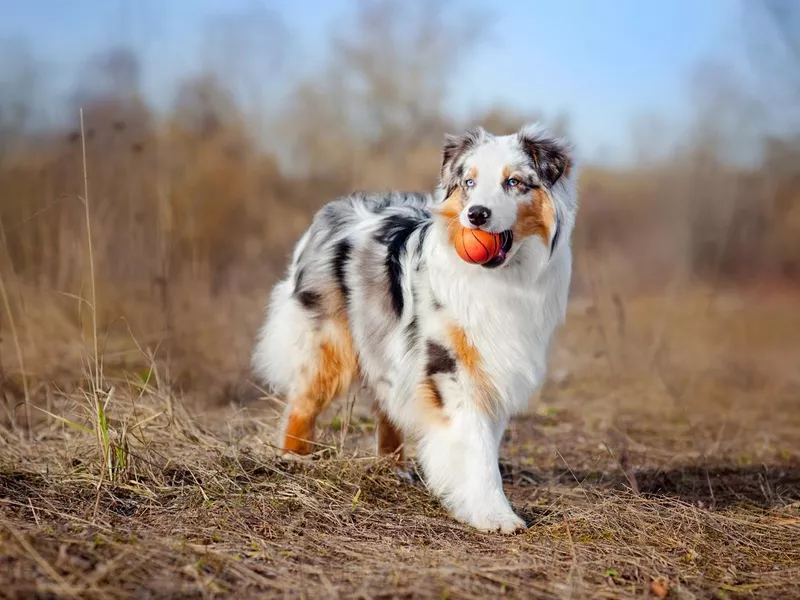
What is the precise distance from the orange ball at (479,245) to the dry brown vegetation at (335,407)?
1230 mm

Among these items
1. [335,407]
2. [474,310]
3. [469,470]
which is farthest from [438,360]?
[335,407]

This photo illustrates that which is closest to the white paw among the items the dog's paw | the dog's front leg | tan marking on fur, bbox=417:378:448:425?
the dog's front leg

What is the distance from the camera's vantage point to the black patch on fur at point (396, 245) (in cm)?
452

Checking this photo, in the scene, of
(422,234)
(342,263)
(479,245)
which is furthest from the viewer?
(342,263)

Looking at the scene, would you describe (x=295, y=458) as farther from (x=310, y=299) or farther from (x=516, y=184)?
(x=516, y=184)

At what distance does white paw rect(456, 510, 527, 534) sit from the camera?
154 inches

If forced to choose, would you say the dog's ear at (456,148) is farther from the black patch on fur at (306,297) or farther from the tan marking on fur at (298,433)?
the tan marking on fur at (298,433)

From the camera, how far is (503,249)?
404 centimetres

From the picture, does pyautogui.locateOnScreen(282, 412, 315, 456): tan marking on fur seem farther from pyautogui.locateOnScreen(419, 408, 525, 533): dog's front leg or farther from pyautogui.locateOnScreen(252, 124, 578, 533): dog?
pyautogui.locateOnScreen(419, 408, 525, 533): dog's front leg

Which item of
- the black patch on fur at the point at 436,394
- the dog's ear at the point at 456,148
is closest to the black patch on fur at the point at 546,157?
the dog's ear at the point at 456,148

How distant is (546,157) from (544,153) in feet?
0.07

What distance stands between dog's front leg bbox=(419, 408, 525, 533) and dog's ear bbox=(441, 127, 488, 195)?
3.78ft

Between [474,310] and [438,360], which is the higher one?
[474,310]

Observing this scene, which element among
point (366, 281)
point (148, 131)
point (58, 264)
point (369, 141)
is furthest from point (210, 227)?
point (366, 281)
